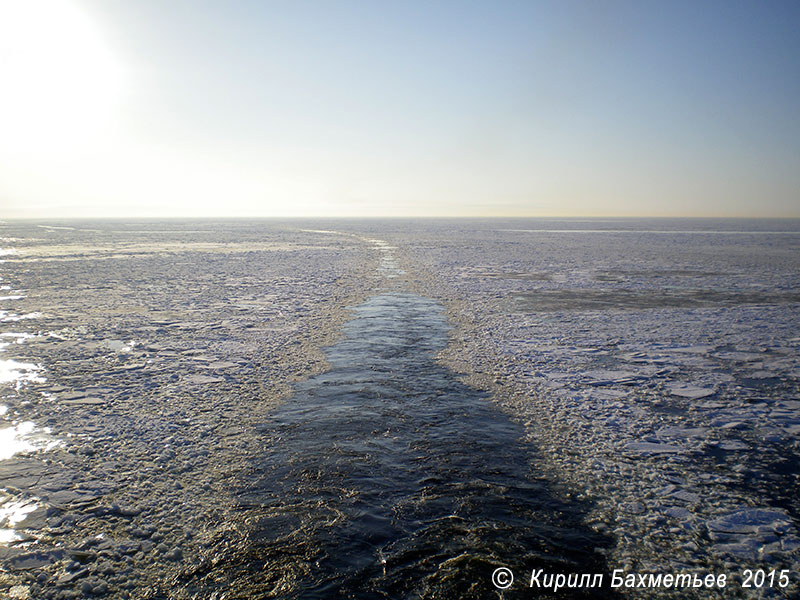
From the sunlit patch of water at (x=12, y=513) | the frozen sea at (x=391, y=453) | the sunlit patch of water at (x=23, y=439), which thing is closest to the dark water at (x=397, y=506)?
the frozen sea at (x=391, y=453)

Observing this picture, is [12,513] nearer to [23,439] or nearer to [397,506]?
[23,439]

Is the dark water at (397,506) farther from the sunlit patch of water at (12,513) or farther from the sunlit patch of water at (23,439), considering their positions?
the sunlit patch of water at (23,439)

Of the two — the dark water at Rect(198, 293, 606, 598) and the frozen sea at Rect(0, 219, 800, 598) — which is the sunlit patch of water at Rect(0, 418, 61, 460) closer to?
the frozen sea at Rect(0, 219, 800, 598)

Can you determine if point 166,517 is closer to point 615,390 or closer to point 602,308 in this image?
point 615,390

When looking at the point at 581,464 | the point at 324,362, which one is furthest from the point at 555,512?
the point at 324,362

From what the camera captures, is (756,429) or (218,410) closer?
(756,429)

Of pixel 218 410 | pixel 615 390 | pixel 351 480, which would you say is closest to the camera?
pixel 351 480
